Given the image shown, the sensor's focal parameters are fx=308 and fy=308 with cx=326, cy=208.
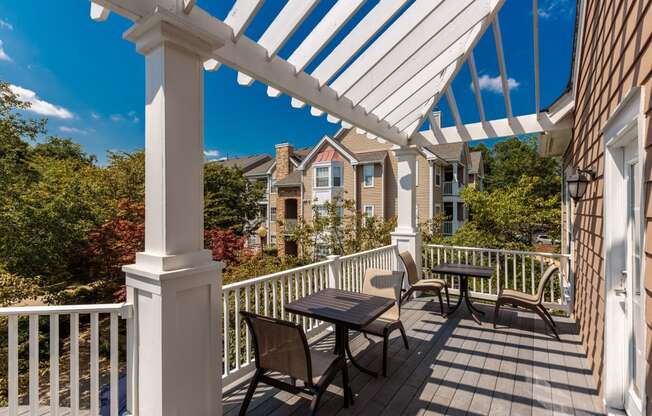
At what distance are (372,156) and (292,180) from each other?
17.3 ft

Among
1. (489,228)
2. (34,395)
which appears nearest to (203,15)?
(34,395)

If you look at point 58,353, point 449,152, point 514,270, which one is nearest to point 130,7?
point 58,353

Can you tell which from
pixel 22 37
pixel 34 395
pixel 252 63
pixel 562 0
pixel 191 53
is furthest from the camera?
pixel 22 37

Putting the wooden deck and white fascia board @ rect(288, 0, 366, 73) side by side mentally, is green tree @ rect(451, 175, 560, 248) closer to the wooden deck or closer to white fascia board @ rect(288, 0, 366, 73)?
the wooden deck

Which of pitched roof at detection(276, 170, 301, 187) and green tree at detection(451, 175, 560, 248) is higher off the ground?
pitched roof at detection(276, 170, 301, 187)

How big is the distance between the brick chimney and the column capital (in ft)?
59.4

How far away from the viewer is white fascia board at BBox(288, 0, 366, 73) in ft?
8.79

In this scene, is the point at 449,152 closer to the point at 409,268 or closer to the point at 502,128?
the point at 502,128

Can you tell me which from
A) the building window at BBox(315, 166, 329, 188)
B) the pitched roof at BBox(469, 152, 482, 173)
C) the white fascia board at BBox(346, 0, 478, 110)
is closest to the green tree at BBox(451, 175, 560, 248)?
the white fascia board at BBox(346, 0, 478, 110)

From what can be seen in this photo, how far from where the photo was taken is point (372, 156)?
17000 millimetres

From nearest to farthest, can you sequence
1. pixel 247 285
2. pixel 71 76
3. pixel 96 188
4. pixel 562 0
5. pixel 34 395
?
pixel 34 395
pixel 247 285
pixel 562 0
pixel 96 188
pixel 71 76

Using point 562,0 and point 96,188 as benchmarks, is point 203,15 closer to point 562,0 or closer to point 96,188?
point 562,0

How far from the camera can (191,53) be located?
208cm

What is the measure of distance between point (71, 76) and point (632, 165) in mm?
19329
